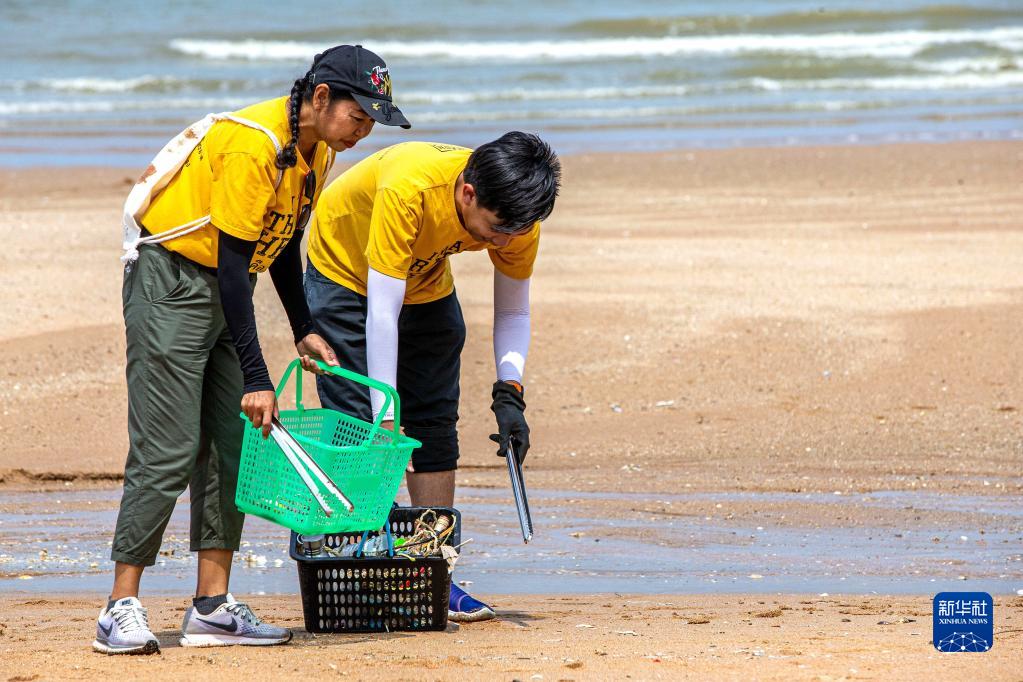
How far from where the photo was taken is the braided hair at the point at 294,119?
3.91 meters

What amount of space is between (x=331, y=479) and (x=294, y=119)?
98 centimetres

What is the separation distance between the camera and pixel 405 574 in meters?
4.38

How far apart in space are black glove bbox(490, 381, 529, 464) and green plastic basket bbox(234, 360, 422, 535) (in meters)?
0.37

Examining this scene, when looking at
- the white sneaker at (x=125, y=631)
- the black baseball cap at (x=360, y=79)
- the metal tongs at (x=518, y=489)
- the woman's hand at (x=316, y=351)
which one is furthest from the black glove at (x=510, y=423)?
the white sneaker at (x=125, y=631)

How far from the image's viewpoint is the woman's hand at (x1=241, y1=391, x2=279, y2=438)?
156 inches

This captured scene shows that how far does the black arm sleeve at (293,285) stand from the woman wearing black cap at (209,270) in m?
0.04

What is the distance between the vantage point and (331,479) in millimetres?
3984

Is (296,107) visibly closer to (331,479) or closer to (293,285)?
(293,285)

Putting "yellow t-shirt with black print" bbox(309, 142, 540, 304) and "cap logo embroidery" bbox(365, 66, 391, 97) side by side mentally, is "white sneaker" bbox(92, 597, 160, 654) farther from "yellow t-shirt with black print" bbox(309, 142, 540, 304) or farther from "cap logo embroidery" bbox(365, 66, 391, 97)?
"cap logo embroidery" bbox(365, 66, 391, 97)

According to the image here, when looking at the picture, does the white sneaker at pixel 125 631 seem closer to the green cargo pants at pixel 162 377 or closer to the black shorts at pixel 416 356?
the green cargo pants at pixel 162 377

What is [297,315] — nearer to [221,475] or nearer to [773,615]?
[221,475]

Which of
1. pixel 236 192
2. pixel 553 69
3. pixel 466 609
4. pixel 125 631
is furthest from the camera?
pixel 553 69

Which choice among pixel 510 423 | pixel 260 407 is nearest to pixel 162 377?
pixel 260 407

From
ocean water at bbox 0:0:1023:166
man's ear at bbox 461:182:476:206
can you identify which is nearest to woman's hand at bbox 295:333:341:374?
man's ear at bbox 461:182:476:206
